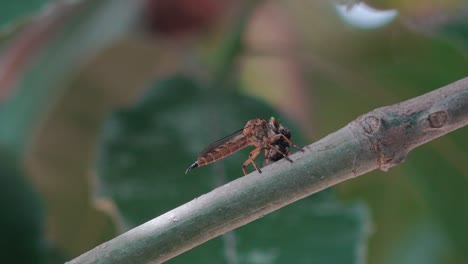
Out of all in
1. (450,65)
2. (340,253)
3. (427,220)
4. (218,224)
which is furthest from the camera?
(427,220)

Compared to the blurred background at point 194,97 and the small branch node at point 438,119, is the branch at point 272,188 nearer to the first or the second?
the small branch node at point 438,119

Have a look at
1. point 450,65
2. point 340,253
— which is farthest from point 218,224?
point 450,65

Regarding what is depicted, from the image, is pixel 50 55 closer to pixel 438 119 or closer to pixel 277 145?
pixel 277 145

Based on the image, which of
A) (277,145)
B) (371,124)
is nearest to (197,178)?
(277,145)

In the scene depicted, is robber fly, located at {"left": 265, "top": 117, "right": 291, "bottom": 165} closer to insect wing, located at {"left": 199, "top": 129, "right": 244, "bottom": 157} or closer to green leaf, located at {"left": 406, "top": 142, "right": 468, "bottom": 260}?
insect wing, located at {"left": 199, "top": 129, "right": 244, "bottom": 157}

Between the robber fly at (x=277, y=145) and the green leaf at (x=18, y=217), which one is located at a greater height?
the green leaf at (x=18, y=217)

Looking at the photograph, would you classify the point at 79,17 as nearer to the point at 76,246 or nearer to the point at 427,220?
the point at 76,246

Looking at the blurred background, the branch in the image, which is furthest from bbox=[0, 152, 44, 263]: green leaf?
the branch

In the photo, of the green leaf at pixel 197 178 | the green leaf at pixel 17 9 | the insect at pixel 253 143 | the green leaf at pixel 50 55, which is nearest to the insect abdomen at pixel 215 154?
the insect at pixel 253 143
